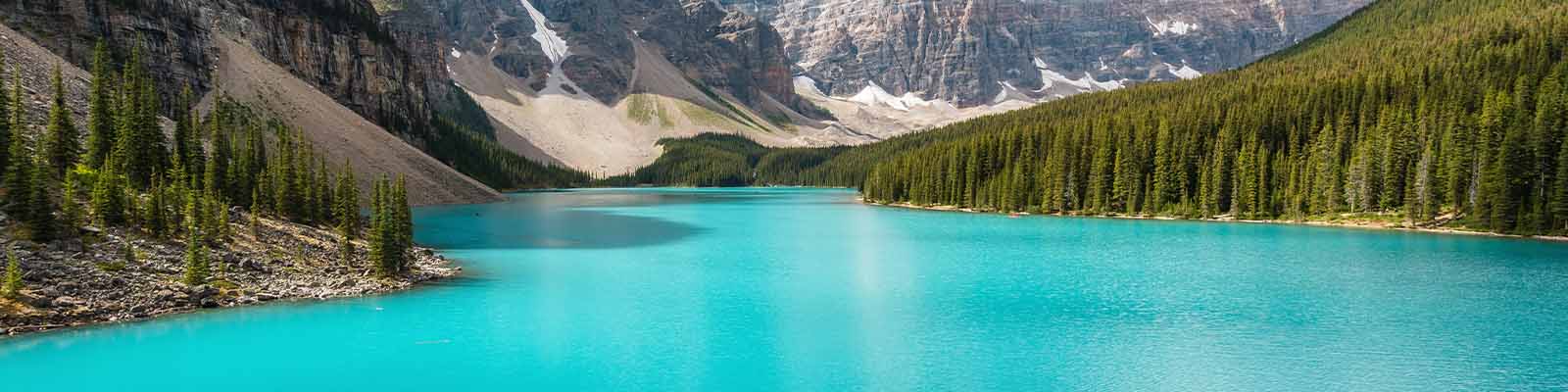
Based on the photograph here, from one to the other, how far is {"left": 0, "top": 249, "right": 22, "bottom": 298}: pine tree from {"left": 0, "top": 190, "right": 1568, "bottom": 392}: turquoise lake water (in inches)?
91.9

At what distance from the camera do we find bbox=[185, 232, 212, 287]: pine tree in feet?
117

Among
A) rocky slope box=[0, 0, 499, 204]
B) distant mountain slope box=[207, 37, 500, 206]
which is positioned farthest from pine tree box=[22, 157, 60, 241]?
distant mountain slope box=[207, 37, 500, 206]

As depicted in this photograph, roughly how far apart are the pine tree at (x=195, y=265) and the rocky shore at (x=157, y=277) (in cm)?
34

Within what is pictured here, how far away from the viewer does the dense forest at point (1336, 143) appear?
240 ft

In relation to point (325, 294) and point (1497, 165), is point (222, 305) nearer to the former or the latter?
point (325, 294)

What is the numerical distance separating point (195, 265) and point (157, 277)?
1369 millimetres

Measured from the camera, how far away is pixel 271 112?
333 feet

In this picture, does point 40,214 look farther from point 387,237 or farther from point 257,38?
point 257,38

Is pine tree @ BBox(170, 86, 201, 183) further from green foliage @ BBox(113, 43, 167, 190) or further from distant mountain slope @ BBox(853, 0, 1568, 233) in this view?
distant mountain slope @ BBox(853, 0, 1568, 233)

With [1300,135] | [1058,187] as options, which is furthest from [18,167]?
[1300,135]

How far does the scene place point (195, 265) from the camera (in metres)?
36.1

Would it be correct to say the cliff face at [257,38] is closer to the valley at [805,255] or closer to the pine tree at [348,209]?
the valley at [805,255]

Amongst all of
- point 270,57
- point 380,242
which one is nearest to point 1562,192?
point 380,242

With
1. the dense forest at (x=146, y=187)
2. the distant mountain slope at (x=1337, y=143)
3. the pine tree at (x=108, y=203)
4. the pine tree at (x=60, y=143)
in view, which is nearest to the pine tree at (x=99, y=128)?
the dense forest at (x=146, y=187)
